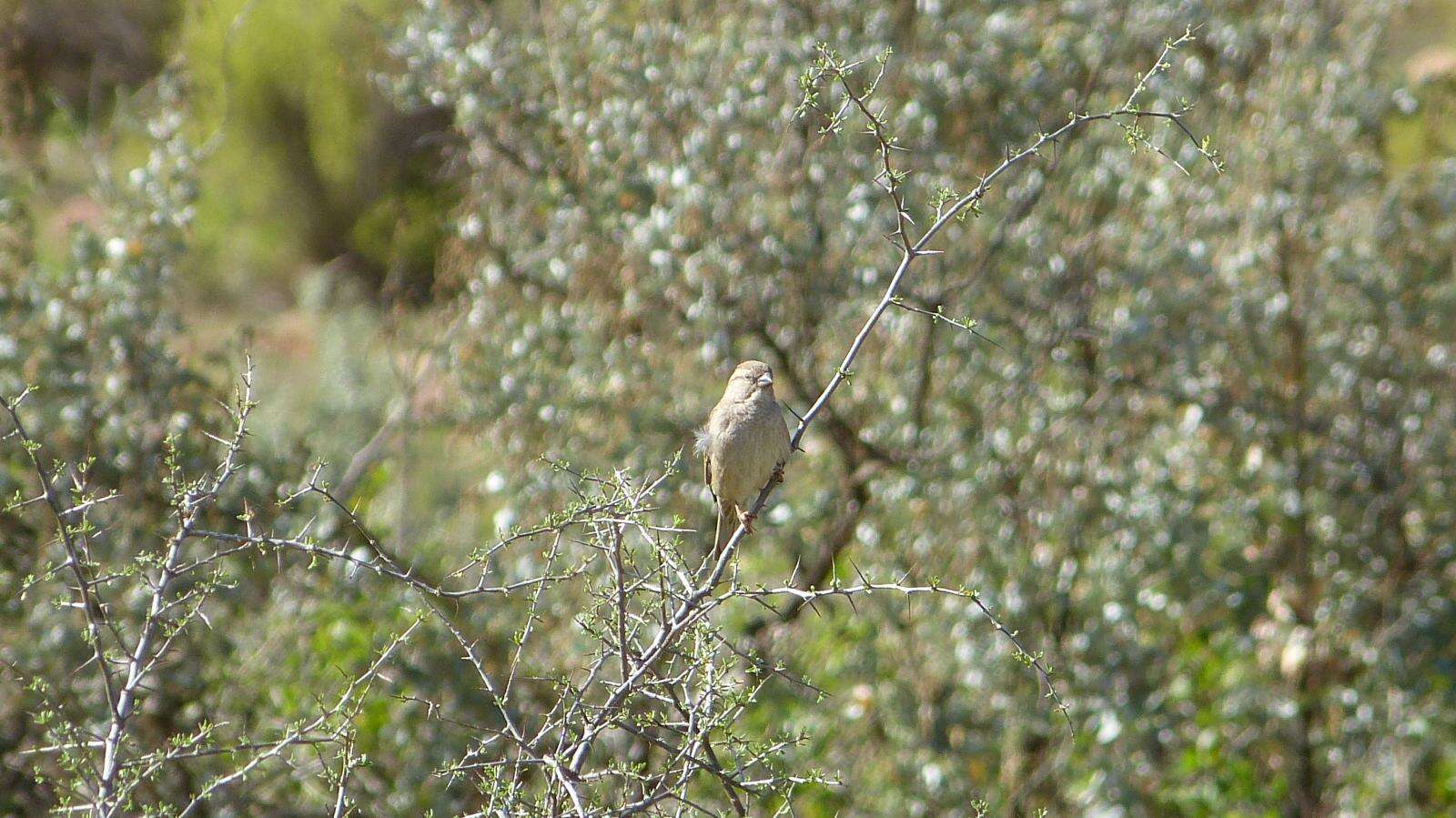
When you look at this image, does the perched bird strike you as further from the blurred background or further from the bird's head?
the blurred background

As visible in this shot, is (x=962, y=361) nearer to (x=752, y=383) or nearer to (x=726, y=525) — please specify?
(x=726, y=525)

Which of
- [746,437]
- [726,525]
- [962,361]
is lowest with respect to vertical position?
[746,437]

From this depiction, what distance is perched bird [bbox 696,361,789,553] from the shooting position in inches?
178

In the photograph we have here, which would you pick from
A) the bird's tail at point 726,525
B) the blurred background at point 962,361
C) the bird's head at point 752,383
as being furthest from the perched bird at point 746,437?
the blurred background at point 962,361

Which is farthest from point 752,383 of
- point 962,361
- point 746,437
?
point 962,361

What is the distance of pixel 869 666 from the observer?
6.07 metres

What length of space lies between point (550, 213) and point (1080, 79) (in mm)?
2411

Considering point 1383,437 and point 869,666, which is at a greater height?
→ point 1383,437

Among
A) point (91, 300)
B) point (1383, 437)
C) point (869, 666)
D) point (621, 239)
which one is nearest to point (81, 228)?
point (91, 300)

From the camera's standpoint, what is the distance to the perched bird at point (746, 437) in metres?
4.53

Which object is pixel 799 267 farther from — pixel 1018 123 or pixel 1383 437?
pixel 1383 437

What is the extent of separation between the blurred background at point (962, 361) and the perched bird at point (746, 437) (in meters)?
0.89

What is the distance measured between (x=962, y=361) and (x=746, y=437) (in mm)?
1730

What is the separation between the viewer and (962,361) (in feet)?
19.6
